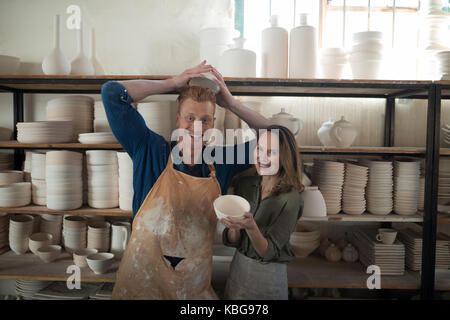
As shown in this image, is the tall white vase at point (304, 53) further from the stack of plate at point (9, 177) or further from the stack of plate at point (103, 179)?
the stack of plate at point (9, 177)

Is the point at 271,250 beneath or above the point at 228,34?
beneath

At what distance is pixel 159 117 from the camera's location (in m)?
1.95

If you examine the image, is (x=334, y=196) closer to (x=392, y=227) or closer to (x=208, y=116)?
(x=392, y=227)

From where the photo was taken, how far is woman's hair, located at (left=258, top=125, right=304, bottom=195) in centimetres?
168

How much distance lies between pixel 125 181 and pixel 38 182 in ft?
2.01

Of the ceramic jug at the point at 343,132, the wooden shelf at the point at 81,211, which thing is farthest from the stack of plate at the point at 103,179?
the ceramic jug at the point at 343,132

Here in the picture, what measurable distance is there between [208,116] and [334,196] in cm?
98

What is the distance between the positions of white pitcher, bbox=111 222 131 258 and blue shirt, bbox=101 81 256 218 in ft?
1.44

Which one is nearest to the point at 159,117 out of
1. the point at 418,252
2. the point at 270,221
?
the point at 270,221

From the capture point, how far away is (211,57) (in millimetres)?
2049

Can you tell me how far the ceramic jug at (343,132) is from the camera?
2.00 m

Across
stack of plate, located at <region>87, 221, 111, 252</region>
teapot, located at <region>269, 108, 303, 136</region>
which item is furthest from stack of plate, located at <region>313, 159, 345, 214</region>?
stack of plate, located at <region>87, 221, 111, 252</region>

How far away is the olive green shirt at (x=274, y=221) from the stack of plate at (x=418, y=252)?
1.00 m
